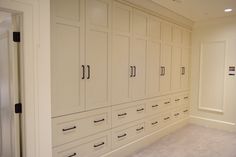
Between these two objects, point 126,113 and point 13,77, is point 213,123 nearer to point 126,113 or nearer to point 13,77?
point 126,113

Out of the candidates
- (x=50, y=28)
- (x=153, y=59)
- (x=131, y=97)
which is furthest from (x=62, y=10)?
(x=153, y=59)

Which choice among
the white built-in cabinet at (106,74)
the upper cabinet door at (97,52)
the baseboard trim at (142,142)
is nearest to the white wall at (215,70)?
the baseboard trim at (142,142)

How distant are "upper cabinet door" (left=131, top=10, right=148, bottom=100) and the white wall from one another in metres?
2.10

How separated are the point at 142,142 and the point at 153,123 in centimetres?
48

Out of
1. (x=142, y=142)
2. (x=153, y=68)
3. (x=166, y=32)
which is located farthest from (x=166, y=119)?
(x=166, y=32)

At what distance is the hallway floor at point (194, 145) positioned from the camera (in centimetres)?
324

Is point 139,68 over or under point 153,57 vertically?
under

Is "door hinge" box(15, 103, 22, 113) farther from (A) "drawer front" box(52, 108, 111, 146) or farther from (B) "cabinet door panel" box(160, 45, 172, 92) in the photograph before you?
(B) "cabinet door panel" box(160, 45, 172, 92)

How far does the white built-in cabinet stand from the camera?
2.22 meters

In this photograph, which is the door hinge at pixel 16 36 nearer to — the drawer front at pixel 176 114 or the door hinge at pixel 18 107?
the door hinge at pixel 18 107

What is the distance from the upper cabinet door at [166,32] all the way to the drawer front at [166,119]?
1.58m

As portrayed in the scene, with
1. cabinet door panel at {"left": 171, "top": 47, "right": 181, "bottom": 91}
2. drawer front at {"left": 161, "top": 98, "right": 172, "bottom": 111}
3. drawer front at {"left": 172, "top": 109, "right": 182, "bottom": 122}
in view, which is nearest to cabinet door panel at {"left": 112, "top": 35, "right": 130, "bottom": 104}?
drawer front at {"left": 161, "top": 98, "right": 172, "bottom": 111}

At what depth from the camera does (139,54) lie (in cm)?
333

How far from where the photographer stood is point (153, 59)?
144 inches
